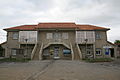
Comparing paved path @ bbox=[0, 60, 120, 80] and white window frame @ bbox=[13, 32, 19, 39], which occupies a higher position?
white window frame @ bbox=[13, 32, 19, 39]

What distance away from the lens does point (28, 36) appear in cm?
2275

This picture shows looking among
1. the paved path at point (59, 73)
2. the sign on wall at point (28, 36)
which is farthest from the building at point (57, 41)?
the paved path at point (59, 73)

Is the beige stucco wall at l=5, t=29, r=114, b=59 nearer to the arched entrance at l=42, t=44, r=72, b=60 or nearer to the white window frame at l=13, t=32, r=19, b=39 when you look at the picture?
the white window frame at l=13, t=32, r=19, b=39

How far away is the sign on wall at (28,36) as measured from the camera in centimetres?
2245

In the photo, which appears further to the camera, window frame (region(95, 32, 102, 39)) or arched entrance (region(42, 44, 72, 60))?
window frame (region(95, 32, 102, 39))

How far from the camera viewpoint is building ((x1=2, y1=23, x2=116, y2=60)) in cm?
2248

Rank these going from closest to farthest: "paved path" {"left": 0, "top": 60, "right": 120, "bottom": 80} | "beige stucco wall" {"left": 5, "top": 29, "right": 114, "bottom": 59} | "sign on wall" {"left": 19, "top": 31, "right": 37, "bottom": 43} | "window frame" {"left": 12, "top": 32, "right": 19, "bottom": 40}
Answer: "paved path" {"left": 0, "top": 60, "right": 120, "bottom": 80} < "sign on wall" {"left": 19, "top": 31, "right": 37, "bottom": 43} < "beige stucco wall" {"left": 5, "top": 29, "right": 114, "bottom": 59} < "window frame" {"left": 12, "top": 32, "right": 19, "bottom": 40}

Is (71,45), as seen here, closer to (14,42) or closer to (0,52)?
(14,42)

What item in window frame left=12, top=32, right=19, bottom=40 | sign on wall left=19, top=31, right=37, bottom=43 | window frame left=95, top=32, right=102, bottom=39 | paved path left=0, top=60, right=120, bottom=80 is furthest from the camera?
window frame left=12, top=32, right=19, bottom=40

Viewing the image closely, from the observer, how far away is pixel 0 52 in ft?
80.9

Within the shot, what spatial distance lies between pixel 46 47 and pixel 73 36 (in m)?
5.93

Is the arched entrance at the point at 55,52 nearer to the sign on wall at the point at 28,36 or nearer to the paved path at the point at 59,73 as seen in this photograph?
the sign on wall at the point at 28,36

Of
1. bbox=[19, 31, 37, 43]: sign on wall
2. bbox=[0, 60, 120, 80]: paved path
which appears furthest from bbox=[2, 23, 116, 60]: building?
bbox=[0, 60, 120, 80]: paved path

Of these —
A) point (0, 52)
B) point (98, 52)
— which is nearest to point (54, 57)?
point (98, 52)
